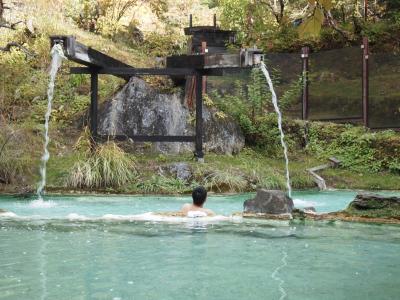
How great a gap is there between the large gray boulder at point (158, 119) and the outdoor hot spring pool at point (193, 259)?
7.03 metres

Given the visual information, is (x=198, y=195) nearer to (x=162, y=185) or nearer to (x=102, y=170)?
(x=162, y=185)

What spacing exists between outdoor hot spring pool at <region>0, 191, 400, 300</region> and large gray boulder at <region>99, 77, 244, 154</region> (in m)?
7.03

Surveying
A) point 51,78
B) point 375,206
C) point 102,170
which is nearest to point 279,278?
point 375,206

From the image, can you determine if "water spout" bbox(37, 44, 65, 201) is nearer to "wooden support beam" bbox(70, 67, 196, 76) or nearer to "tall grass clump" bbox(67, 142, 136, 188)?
"tall grass clump" bbox(67, 142, 136, 188)

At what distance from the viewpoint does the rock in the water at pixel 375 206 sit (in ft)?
22.7

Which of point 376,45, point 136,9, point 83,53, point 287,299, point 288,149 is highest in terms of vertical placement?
point 136,9

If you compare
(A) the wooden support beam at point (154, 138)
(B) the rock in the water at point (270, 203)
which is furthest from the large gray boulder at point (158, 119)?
(B) the rock in the water at point (270, 203)

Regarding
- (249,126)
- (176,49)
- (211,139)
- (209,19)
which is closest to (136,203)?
(211,139)

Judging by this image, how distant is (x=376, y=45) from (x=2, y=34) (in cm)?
1219

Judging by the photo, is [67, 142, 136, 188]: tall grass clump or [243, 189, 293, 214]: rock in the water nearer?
[243, 189, 293, 214]: rock in the water

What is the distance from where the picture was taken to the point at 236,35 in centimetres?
2122

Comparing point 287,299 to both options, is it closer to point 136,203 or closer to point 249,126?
point 136,203

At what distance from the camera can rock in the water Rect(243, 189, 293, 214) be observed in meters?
7.12

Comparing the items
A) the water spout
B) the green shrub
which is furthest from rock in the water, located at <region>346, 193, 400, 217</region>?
the water spout
